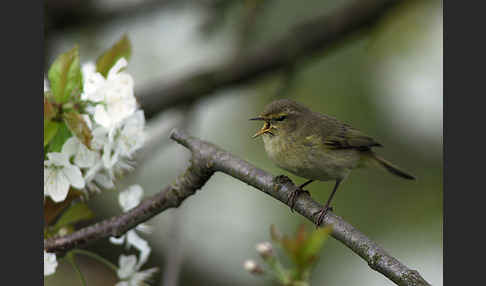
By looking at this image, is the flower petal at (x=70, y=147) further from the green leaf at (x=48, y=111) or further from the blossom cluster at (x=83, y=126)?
the green leaf at (x=48, y=111)

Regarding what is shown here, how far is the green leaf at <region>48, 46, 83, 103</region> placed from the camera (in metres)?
2.31

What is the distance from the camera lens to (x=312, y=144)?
3527 millimetres

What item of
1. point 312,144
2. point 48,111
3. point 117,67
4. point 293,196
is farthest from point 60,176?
point 312,144

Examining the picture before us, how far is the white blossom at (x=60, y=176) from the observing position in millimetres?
2256

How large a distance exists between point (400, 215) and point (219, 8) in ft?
10.3

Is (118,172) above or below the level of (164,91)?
above

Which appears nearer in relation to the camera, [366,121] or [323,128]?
[323,128]

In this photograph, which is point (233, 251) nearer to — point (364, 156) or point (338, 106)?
point (338, 106)

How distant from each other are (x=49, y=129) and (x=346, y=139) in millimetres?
2047

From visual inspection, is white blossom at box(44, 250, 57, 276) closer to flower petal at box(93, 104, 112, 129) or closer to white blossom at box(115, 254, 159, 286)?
white blossom at box(115, 254, 159, 286)

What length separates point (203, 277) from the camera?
599 centimetres

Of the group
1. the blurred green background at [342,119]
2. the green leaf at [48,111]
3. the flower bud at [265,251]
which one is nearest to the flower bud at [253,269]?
the flower bud at [265,251]

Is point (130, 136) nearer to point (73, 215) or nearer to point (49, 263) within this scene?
point (73, 215)

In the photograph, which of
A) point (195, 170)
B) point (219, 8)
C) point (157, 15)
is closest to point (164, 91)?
point (219, 8)
